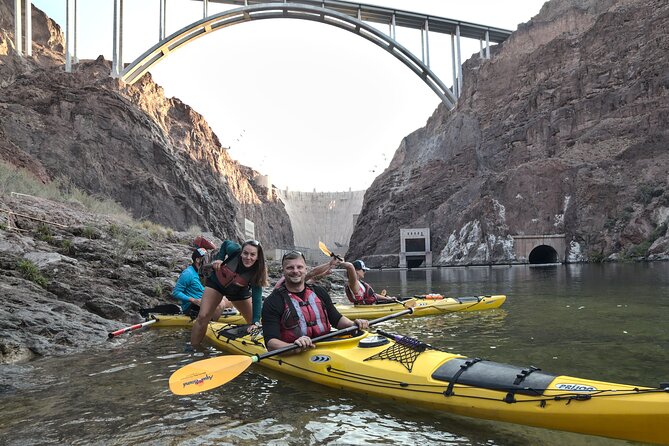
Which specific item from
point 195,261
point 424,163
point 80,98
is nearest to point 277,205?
point 424,163

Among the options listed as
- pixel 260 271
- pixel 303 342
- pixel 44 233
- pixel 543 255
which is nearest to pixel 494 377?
pixel 303 342

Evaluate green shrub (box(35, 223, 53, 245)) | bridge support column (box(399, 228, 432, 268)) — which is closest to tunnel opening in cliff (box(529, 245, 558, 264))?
bridge support column (box(399, 228, 432, 268))

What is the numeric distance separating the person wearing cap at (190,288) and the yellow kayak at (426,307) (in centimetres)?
259

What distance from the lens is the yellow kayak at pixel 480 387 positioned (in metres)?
3.10

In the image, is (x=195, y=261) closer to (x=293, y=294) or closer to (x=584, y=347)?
(x=293, y=294)

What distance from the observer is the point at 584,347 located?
6105 mm

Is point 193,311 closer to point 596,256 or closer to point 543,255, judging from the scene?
point 596,256

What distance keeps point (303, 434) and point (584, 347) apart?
164 inches

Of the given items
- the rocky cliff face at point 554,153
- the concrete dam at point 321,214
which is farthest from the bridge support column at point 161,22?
the concrete dam at point 321,214

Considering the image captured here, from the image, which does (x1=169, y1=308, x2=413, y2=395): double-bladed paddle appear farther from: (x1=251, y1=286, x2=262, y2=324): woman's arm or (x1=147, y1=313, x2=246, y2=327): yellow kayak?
(x1=147, y1=313, x2=246, y2=327): yellow kayak

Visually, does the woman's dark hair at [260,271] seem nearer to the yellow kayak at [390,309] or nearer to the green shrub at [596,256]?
the yellow kayak at [390,309]

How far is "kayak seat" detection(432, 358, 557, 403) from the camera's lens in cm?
353

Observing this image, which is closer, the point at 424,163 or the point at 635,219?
the point at 635,219

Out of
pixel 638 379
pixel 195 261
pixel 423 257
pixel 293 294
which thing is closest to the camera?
pixel 638 379
